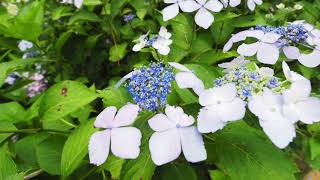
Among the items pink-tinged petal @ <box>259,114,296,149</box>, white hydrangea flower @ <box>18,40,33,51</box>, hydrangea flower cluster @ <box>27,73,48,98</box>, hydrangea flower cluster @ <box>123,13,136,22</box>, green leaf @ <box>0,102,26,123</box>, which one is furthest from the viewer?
hydrangea flower cluster @ <box>27,73,48,98</box>

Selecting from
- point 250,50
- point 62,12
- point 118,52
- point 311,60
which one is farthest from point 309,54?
point 62,12

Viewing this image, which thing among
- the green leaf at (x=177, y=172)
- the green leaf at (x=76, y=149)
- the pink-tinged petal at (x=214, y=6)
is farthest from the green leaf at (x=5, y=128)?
the pink-tinged petal at (x=214, y=6)

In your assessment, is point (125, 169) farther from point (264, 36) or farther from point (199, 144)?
point (264, 36)

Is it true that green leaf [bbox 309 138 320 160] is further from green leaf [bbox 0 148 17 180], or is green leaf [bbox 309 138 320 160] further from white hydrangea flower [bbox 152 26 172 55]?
green leaf [bbox 0 148 17 180]

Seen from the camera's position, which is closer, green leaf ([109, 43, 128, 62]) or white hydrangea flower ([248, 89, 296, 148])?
white hydrangea flower ([248, 89, 296, 148])

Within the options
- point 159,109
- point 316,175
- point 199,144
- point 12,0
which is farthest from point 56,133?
point 12,0

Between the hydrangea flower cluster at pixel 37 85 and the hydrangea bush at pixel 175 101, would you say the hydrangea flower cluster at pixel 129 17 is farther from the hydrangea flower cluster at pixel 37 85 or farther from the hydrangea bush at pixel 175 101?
the hydrangea flower cluster at pixel 37 85

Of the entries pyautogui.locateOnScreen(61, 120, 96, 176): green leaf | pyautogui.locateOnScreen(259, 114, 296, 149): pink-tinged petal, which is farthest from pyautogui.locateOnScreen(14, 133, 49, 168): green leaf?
pyautogui.locateOnScreen(259, 114, 296, 149): pink-tinged petal
